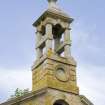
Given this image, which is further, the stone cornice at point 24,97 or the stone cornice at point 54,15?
the stone cornice at point 54,15

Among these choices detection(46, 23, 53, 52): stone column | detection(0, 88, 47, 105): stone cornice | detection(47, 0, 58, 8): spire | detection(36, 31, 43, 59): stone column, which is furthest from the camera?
detection(47, 0, 58, 8): spire

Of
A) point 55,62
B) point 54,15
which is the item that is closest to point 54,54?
point 55,62

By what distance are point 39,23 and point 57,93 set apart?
5538 mm

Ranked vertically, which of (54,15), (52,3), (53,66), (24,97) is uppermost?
(52,3)

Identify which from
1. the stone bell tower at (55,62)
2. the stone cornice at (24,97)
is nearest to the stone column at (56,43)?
the stone bell tower at (55,62)

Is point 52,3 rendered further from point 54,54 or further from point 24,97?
point 24,97

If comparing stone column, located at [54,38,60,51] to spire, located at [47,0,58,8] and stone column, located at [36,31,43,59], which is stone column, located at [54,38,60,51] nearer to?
stone column, located at [36,31,43,59]

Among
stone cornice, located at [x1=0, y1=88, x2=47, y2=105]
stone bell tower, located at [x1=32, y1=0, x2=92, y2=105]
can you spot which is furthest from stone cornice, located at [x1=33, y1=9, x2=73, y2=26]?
stone cornice, located at [x1=0, y1=88, x2=47, y2=105]

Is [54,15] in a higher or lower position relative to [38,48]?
higher

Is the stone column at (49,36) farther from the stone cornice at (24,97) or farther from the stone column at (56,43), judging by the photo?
the stone cornice at (24,97)

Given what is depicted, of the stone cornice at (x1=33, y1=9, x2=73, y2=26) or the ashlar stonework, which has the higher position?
the stone cornice at (x1=33, y1=9, x2=73, y2=26)

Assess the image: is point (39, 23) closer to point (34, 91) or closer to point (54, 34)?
point (54, 34)

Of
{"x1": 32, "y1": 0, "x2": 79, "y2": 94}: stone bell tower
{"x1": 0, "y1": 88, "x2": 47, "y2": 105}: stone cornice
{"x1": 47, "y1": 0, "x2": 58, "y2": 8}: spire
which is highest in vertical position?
{"x1": 47, "y1": 0, "x2": 58, "y2": 8}: spire

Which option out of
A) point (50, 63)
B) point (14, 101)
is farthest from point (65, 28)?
point (14, 101)
